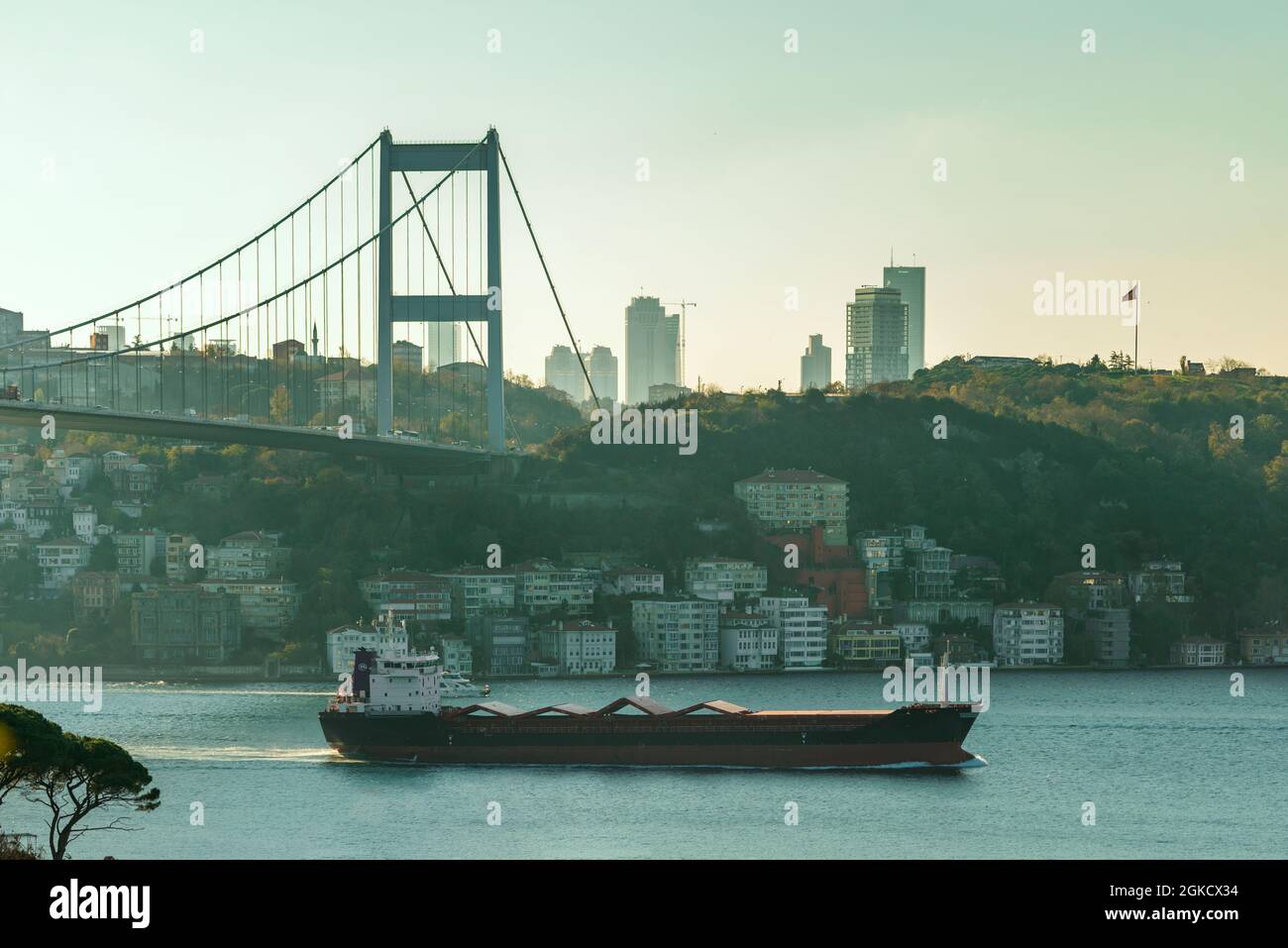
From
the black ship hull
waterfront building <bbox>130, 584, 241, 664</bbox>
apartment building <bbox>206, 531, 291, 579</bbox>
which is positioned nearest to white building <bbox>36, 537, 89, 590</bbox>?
apartment building <bbox>206, 531, 291, 579</bbox>

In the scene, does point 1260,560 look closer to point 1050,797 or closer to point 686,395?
point 686,395

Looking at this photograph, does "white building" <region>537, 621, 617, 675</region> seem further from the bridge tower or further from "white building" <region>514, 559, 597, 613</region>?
the bridge tower


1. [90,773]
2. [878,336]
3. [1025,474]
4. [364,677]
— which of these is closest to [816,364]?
[878,336]

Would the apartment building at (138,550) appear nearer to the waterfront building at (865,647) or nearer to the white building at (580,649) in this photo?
the white building at (580,649)

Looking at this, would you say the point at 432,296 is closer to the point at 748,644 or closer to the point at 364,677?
the point at 748,644
